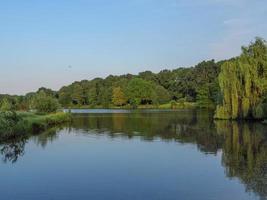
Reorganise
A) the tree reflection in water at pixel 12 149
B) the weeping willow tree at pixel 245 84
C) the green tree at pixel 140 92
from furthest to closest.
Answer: the green tree at pixel 140 92
the weeping willow tree at pixel 245 84
the tree reflection in water at pixel 12 149

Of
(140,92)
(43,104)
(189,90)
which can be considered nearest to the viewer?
(43,104)

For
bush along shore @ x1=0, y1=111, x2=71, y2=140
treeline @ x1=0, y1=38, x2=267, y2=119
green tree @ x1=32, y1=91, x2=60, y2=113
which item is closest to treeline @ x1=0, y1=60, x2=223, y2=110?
treeline @ x1=0, y1=38, x2=267, y2=119

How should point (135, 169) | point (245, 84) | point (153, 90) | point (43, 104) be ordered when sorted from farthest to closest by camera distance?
point (153, 90), point (43, 104), point (245, 84), point (135, 169)

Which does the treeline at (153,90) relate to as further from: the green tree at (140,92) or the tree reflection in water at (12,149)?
the tree reflection in water at (12,149)

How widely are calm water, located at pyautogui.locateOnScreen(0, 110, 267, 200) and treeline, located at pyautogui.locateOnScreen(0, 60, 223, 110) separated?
2920 inches

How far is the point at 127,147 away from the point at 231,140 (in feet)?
25.1

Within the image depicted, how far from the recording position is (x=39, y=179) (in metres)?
15.6

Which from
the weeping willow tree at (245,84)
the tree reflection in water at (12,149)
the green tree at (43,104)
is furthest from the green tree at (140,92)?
the tree reflection in water at (12,149)

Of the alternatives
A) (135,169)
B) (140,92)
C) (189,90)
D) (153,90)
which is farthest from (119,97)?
(135,169)

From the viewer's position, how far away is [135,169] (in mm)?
17547

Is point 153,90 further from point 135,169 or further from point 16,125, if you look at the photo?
point 135,169

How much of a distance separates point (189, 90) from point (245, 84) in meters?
68.9

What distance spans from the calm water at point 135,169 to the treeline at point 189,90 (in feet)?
64.2

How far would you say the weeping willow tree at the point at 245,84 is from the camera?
153 ft
